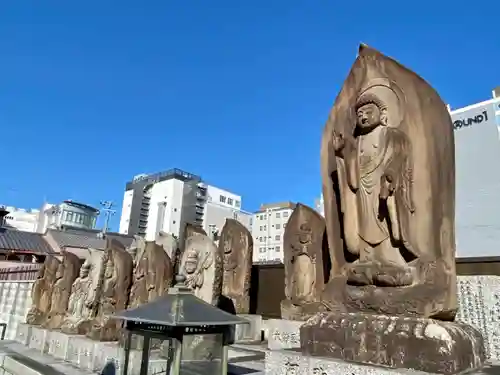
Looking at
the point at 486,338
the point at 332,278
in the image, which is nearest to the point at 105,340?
the point at 332,278

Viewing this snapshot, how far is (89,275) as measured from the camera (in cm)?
1045

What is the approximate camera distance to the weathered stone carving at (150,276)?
8.75m

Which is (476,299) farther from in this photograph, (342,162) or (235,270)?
(235,270)

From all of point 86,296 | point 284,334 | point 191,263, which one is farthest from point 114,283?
point 284,334

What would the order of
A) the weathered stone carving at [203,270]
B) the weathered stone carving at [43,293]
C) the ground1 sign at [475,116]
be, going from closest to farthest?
the weathered stone carving at [203,270] < the weathered stone carving at [43,293] < the ground1 sign at [475,116]

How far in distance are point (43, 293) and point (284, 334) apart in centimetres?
881

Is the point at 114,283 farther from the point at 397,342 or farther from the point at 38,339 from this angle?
the point at 397,342

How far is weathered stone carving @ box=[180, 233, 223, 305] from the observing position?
27.3 feet

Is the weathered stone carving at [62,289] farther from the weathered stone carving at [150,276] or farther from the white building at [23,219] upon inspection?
the white building at [23,219]

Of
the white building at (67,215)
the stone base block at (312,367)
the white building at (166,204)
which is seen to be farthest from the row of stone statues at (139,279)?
the white building at (67,215)

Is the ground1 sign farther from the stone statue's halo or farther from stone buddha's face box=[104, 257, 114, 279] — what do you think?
stone buddha's face box=[104, 257, 114, 279]

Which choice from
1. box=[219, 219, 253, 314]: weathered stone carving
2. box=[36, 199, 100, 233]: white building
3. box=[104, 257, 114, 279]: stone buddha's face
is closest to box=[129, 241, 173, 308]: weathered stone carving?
box=[104, 257, 114, 279]: stone buddha's face

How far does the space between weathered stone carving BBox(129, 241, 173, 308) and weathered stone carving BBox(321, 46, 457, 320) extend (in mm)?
5422

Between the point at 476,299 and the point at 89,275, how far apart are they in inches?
353
